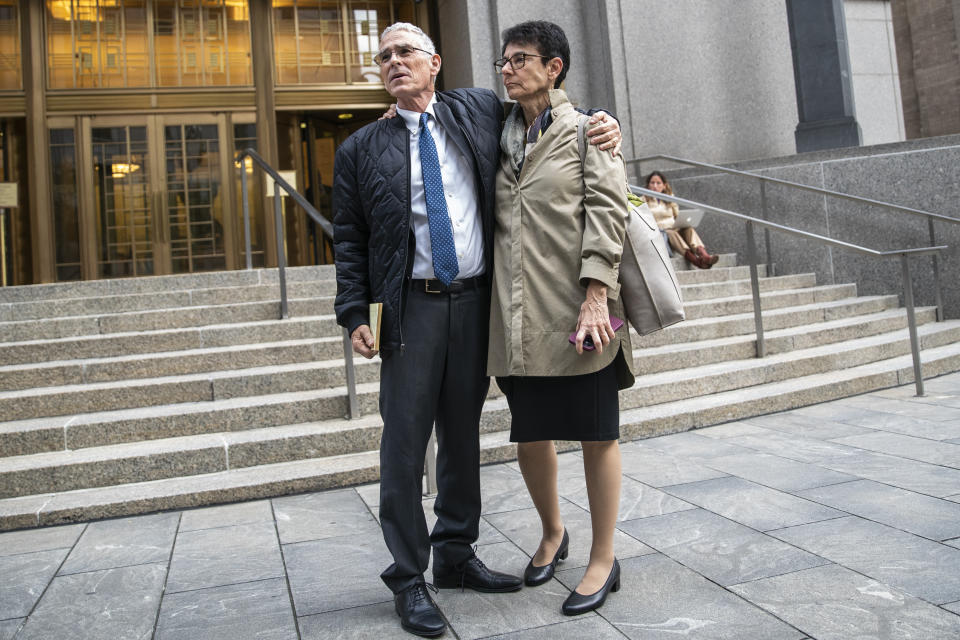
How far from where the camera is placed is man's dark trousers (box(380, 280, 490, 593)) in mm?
2756

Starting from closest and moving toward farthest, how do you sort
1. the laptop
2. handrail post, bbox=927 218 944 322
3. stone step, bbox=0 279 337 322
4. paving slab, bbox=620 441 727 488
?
1. paving slab, bbox=620 441 727 488
2. stone step, bbox=0 279 337 322
3. handrail post, bbox=927 218 944 322
4. the laptop

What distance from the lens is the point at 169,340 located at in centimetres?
591

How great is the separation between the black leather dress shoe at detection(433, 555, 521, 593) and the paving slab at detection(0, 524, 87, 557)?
182 centimetres

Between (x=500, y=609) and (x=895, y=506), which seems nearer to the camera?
(x=500, y=609)

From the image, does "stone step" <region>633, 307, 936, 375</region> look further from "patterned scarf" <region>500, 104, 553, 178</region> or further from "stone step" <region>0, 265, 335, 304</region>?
"patterned scarf" <region>500, 104, 553, 178</region>

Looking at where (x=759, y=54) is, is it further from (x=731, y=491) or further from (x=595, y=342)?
(x=595, y=342)

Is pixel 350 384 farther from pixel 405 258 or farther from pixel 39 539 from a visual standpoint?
pixel 405 258

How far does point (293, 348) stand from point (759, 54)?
27.6 ft

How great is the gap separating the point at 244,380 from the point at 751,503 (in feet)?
10.3

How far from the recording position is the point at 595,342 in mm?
2549

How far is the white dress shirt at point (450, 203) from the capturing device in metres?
2.82

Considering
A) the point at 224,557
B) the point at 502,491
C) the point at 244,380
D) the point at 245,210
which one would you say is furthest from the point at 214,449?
the point at 245,210

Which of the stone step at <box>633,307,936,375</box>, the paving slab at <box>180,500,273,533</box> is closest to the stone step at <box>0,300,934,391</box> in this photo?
the stone step at <box>633,307,936,375</box>

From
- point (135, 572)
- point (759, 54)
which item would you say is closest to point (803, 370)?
point (135, 572)
